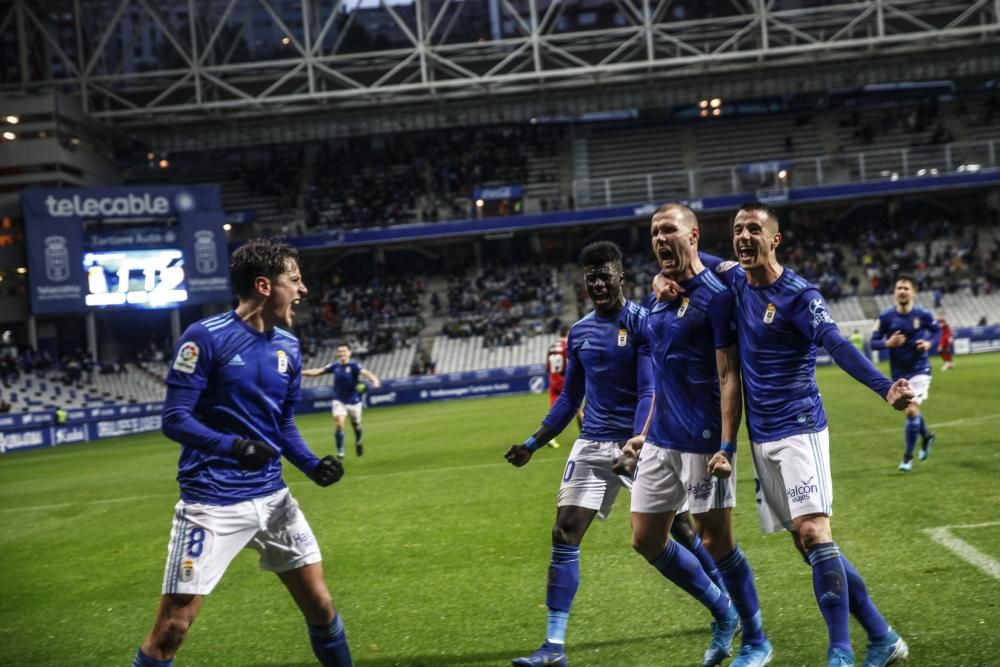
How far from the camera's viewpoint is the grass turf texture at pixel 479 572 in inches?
267

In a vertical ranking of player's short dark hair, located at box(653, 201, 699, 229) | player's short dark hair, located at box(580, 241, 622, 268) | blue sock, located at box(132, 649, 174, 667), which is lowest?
blue sock, located at box(132, 649, 174, 667)

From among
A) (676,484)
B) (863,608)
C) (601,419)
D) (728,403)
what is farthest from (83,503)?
(863,608)

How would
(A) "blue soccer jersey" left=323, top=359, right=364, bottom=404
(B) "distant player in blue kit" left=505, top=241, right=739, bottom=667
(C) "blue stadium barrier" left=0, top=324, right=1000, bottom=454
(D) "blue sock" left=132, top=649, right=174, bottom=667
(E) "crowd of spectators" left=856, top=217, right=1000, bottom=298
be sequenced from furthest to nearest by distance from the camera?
(E) "crowd of spectators" left=856, top=217, right=1000, bottom=298, (C) "blue stadium barrier" left=0, top=324, right=1000, bottom=454, (A) "blue soccer jersey" left=323, top=359, right=364, bottom=404, (B) "distant player in blue kit" left=505, top=241, right=739, bottom=667, (D) "blue sock" left=132, top=649, right=174, bottom=667

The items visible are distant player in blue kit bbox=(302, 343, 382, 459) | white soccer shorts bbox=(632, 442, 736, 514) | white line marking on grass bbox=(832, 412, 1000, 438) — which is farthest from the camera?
distant player in blue kit bbox=(302, 343, 382, 459)

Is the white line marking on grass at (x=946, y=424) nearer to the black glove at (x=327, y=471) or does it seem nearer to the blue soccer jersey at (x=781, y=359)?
the blue soccer jersey at (x=781, y=359)

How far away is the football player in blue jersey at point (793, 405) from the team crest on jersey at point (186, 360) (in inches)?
113

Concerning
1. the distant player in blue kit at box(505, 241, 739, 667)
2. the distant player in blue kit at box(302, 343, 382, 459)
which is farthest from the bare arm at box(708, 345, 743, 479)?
the distant player in blue kit at box(302, 343, 382, 459)

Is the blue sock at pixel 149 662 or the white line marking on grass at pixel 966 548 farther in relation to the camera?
the white line marking on grass at pixel 966 548

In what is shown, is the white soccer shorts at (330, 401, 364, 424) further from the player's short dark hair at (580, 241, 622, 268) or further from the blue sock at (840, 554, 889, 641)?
the blue sock at (840, 554, 889, 641)

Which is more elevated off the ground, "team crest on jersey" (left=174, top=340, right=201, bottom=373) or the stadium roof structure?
the stadium roof structure

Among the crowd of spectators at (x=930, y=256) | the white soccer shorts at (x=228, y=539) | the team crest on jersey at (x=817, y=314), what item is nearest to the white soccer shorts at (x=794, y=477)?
the team crest on jersey at (x=817, y=314)

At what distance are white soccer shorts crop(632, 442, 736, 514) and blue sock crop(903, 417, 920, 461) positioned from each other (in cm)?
770

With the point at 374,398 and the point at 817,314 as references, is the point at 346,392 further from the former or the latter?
the point at 374,398

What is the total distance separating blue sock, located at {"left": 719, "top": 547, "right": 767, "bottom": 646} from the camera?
5910mm
